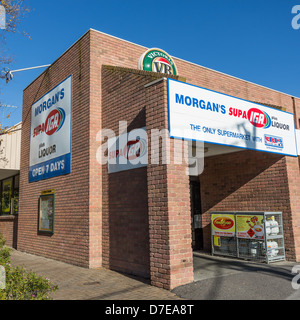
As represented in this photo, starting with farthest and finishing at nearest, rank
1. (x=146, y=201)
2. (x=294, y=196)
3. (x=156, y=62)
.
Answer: (x=156, y=62)
(x=294, y=196)
(x=146, y=201)

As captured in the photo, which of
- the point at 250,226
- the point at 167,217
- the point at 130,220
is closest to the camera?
the point at 167,217

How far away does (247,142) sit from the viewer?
823 centimetres

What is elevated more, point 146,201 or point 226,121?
point 226,121

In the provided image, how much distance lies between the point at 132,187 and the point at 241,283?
10.8 ft

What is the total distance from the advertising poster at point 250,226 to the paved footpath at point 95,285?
3.64 m

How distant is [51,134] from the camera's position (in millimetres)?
11289

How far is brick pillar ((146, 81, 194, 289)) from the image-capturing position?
20.4 ft

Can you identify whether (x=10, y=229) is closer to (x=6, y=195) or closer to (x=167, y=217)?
(x=6, y=195)

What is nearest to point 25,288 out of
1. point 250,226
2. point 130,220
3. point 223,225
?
point 130,220

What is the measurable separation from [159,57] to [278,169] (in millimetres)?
5125

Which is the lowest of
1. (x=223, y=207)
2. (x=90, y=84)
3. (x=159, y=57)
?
(x=223, y=207)

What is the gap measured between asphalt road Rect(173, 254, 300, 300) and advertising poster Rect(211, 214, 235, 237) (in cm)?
144

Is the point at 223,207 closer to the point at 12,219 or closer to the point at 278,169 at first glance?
the point at 278,169
